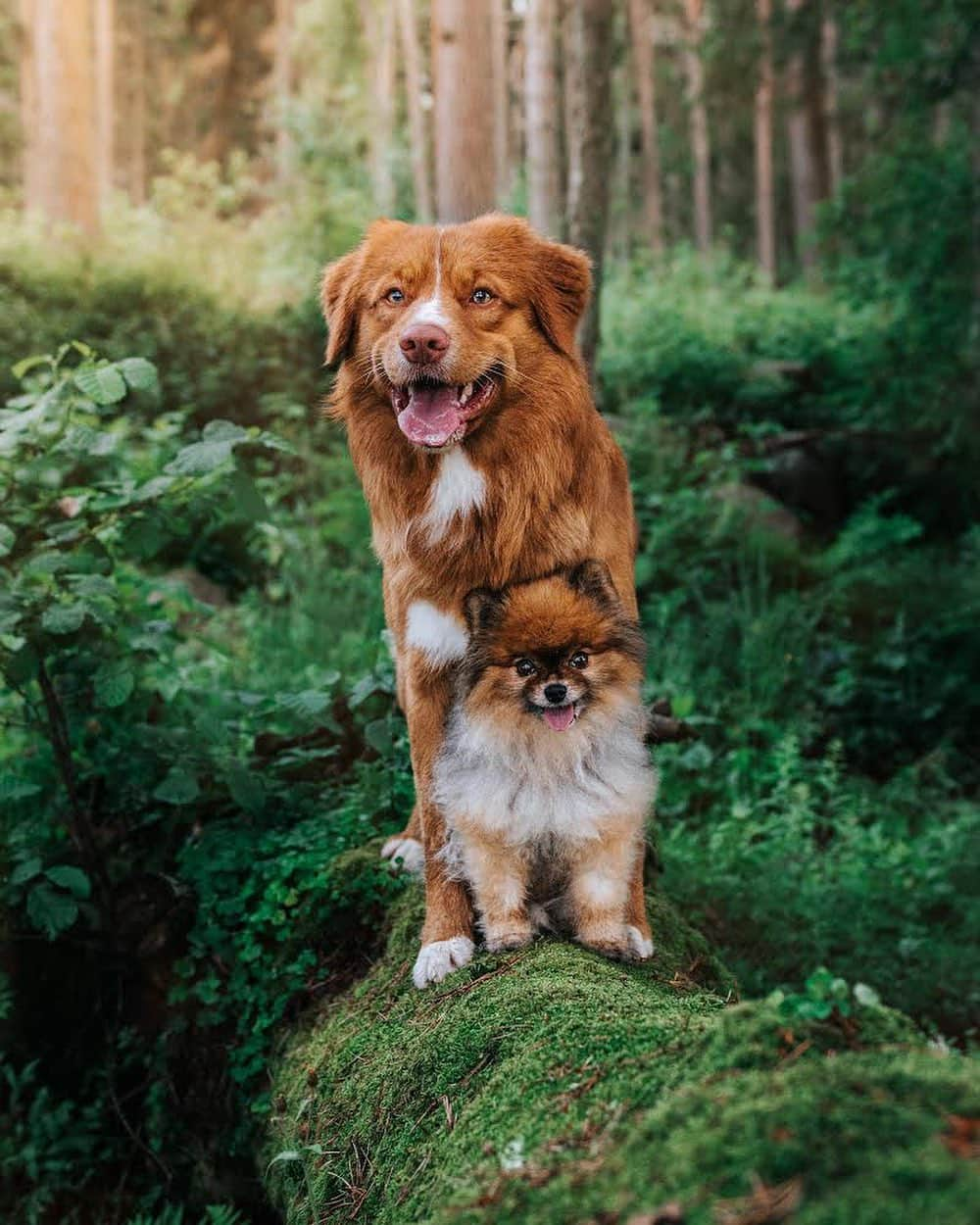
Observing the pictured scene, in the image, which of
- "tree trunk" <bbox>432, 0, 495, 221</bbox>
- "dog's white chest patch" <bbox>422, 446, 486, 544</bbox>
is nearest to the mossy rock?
"dog's white chest patch" <bbox>422, 446, 486, 544</bbox>

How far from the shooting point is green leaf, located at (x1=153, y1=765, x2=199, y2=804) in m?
4.82

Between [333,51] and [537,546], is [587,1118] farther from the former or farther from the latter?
[333,51]

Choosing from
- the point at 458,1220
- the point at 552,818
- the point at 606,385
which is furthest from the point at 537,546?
the point at 606,385

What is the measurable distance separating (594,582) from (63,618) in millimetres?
2172

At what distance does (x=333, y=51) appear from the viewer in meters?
33.3

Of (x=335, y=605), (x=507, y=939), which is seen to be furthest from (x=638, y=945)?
(x=335, y=605)

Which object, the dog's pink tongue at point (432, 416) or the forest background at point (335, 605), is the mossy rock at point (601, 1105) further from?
the dog's pink tongue at point (432, 416)

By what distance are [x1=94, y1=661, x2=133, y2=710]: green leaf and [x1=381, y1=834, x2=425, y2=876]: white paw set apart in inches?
49.2

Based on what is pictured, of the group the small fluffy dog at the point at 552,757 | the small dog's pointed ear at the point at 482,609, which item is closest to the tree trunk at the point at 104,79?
the small dog's pointed ear at the point at 482,609

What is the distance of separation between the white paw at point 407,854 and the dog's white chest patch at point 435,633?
3.20 ft

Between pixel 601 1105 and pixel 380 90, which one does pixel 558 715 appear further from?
pixel 380 90

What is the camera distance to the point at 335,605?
7.70 metres

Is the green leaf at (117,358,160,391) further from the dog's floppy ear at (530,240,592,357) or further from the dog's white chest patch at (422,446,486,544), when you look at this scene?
the dog's floppy ear at (530,240,592,357)

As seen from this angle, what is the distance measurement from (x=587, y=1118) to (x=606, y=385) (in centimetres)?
1066
